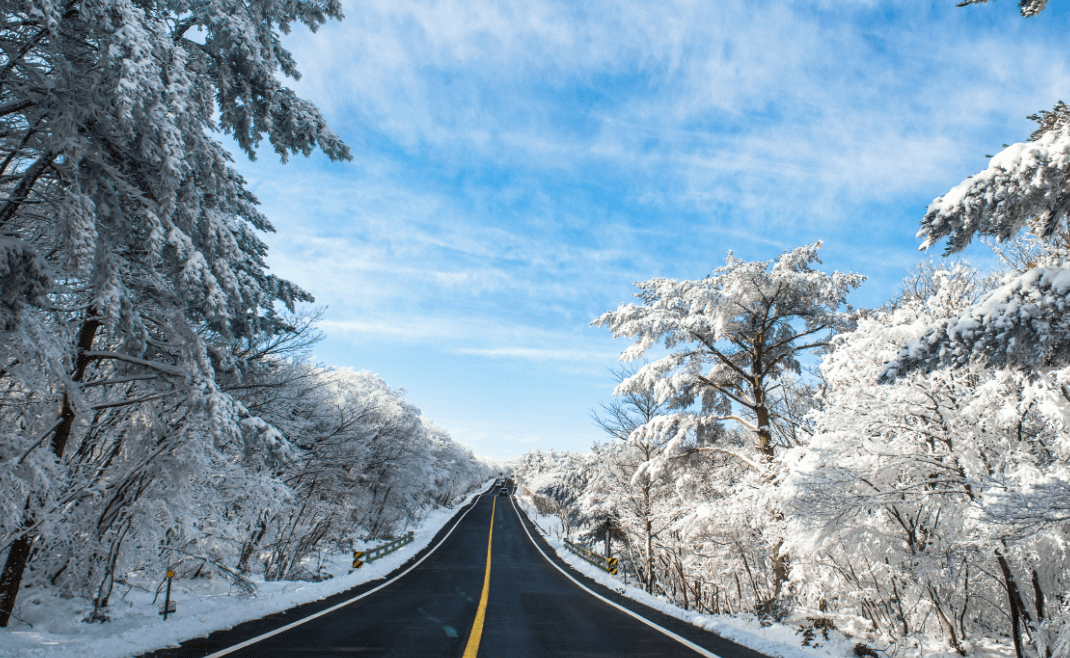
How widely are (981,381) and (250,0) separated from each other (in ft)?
42.2

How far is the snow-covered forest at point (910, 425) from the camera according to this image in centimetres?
396

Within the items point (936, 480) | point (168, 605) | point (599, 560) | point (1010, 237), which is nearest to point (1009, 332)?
point (1010, 237)

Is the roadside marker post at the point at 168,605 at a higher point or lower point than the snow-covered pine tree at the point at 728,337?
lower

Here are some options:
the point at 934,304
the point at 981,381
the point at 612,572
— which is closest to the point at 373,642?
the point at 981,381

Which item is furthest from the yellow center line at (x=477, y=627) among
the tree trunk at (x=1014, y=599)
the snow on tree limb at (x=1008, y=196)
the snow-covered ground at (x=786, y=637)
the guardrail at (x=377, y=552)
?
the tree trunk at (x=1014, y=599)

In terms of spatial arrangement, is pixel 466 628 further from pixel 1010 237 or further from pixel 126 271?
pixel 1010 237

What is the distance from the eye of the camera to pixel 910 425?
8.47 metres

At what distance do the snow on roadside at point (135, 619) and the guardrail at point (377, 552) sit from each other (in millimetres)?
3024

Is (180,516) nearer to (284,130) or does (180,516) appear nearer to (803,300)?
(284,130)

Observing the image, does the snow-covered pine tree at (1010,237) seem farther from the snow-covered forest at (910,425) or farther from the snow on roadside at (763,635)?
the snow on roadside at (763,635)

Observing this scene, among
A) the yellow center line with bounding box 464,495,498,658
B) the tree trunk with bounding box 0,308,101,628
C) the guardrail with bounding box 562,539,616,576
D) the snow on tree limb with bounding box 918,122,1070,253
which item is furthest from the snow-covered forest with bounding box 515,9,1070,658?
the tree trunk with bounding box 0,308,101,628

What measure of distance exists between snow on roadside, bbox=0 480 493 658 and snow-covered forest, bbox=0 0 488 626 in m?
0.41

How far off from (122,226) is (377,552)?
18.7 metres

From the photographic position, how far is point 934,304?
29.9ft
